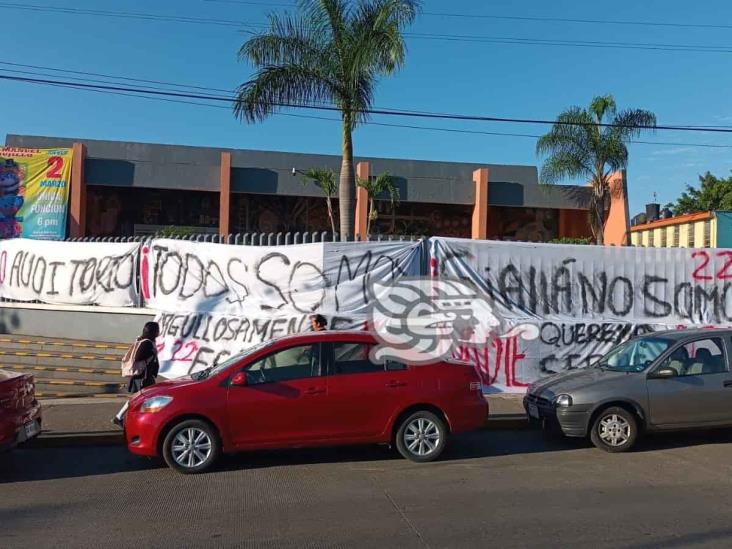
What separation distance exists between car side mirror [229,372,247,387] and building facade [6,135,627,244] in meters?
19.2

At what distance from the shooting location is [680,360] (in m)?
8.27

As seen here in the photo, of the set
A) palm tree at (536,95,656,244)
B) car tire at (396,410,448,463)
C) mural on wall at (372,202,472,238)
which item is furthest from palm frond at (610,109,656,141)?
car tire at (396,410,448,463)

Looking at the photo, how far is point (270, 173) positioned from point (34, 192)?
8.99 metres

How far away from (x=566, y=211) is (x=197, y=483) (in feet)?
93.8

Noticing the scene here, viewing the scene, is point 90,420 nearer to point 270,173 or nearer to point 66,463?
point 66,463

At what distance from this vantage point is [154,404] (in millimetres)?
6996

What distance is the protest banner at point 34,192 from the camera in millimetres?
25250

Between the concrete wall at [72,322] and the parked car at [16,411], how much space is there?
5558 mm

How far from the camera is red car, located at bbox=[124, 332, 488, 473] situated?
22.9 ft

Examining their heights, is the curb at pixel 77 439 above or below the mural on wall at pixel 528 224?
below

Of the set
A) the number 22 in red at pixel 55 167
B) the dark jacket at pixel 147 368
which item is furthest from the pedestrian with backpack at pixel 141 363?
the number 22 in red at pixel 55 167

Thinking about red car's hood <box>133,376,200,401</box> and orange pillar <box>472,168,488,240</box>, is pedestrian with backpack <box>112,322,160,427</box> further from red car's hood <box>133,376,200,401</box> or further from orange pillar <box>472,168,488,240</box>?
orange pillar <box>472,168,488,240</box>

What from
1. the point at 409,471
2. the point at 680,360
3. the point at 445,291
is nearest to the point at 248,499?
the point at 409,471

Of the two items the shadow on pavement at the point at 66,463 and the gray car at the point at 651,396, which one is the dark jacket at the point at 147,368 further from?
the gray car at the point at 651,396
